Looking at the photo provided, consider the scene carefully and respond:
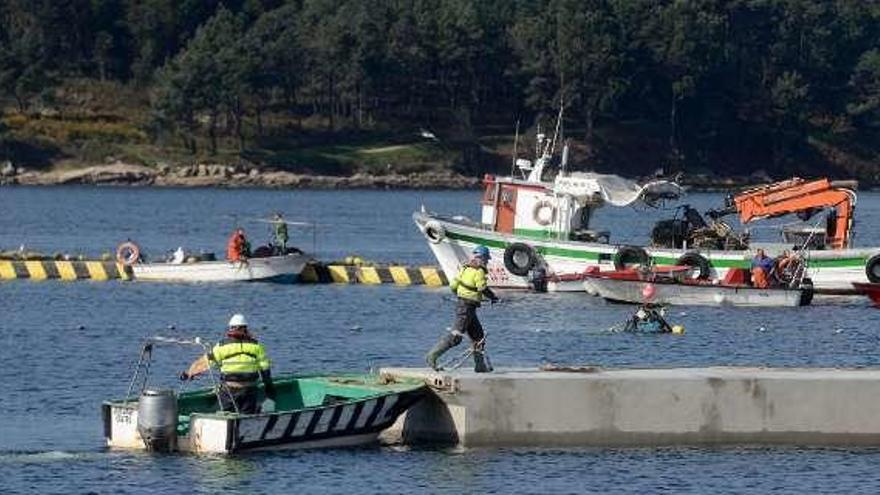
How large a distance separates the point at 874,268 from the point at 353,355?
20151mm

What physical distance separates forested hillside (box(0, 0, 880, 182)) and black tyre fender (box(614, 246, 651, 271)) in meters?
105

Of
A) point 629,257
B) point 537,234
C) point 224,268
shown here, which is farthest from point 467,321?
point 224,268

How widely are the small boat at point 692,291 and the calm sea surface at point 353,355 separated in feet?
1.84

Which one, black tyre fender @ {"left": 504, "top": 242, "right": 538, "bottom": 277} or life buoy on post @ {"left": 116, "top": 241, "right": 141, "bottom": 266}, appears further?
life buoy on post @ {"left": 116, "top": 241, "right": 141, "bottom": 266}

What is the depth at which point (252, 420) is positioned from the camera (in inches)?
1439

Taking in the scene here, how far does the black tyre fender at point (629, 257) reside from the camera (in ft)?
228

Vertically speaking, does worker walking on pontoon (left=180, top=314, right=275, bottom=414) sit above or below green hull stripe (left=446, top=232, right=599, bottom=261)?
above

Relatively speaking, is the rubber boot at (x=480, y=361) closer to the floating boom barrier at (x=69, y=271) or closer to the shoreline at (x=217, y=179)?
the floating boom barrier at (x=69, y=271)

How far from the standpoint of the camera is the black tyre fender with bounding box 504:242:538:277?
233ft

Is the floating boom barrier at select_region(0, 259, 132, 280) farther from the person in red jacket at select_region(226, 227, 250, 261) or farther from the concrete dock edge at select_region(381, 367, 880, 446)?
the concrete dock edge at select_region(381, 367, 880, 446)

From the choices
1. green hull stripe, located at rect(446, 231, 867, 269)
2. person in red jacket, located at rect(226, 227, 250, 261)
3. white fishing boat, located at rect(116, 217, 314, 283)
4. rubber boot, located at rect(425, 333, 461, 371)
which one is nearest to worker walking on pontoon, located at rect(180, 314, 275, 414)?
rubber boot, located at rect(425, 333, 461, 371)

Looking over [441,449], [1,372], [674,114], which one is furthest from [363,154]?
[441,449]

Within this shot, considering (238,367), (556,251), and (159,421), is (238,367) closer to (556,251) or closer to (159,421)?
(159,421)

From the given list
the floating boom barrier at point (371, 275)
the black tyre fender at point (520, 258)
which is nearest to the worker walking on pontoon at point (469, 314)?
the black tyre fender at point (520, 258)
